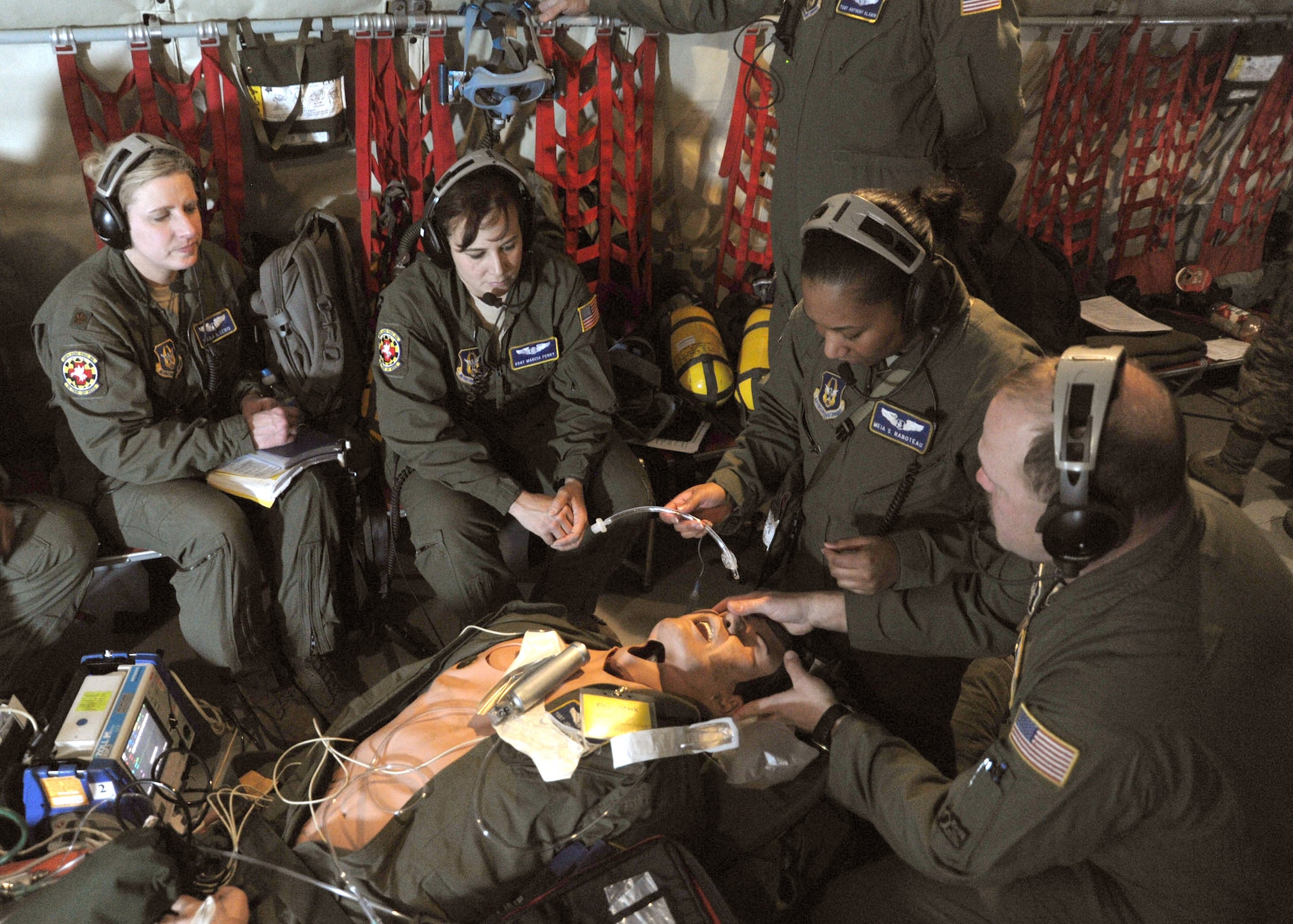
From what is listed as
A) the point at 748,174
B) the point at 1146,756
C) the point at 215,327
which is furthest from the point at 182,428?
the point at 748,174

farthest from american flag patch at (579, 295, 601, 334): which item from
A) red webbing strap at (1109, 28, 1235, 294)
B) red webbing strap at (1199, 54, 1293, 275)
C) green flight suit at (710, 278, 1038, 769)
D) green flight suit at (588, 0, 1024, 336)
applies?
red webbing strap at (1199, 54, 1293, 275)

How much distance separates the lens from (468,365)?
2.81m

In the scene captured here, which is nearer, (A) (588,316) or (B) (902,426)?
(B) (902,426)

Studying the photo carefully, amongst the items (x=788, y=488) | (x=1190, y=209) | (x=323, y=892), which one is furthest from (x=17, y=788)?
(x=1190, y=209)

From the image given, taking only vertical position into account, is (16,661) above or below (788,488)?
below

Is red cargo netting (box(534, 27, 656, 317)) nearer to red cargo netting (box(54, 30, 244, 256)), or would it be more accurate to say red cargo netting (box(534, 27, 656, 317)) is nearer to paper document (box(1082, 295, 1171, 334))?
red cargo netting (box(54, 30, 244, 256))

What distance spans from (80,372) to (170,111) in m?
1.20

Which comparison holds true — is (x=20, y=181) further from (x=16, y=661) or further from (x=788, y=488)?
(x=788, y=488)

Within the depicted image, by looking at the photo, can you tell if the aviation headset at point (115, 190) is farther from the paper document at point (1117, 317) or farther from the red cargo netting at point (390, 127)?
the paper document at point (1117, 317)

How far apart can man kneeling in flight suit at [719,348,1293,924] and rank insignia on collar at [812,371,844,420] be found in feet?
2.25

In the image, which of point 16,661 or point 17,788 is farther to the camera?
point 16,661

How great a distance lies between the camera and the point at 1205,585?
53.9 inches

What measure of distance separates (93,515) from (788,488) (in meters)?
2.16

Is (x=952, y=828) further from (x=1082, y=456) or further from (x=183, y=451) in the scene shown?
(x=183, y=451)
